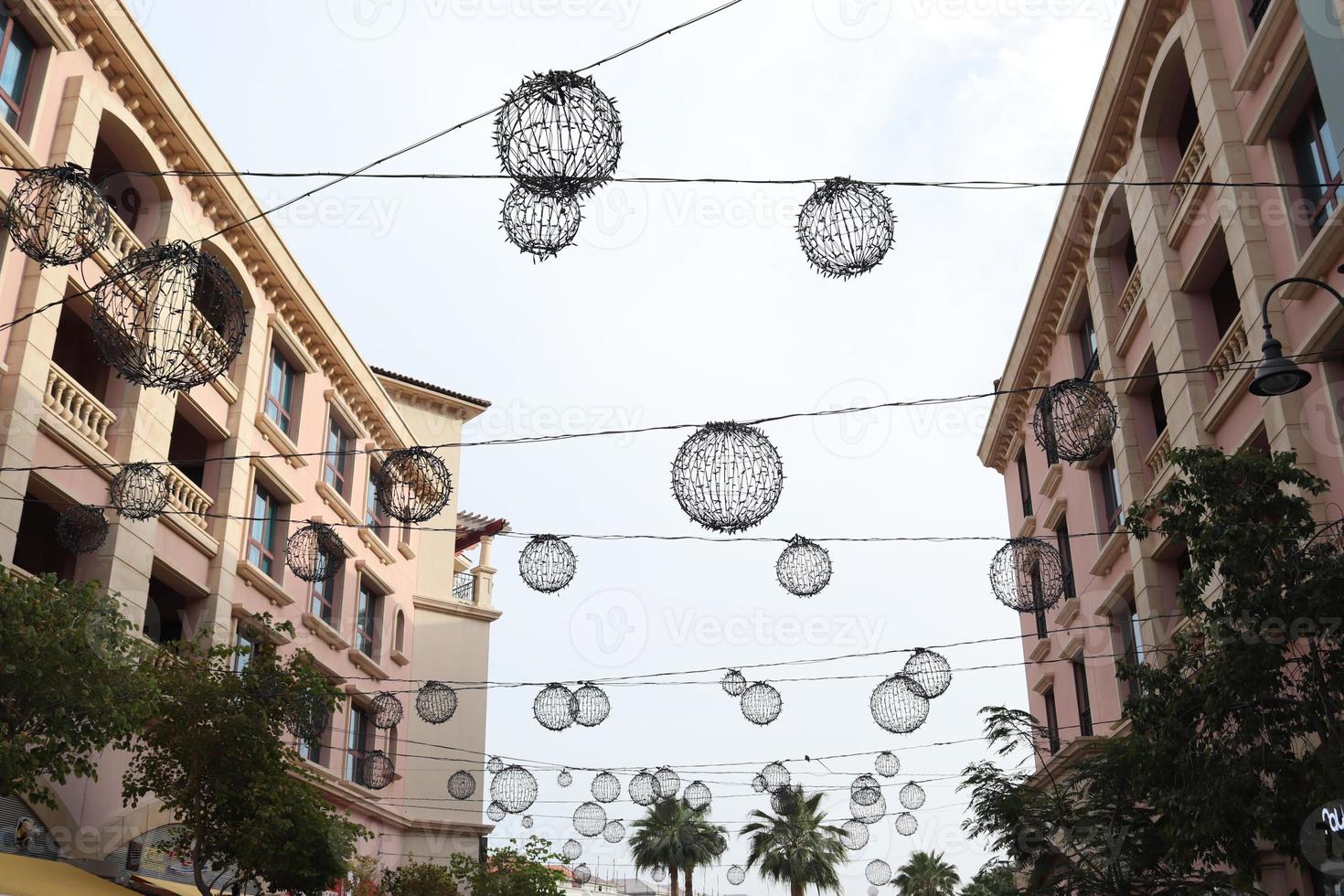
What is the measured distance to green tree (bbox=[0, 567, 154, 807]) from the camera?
433 inches

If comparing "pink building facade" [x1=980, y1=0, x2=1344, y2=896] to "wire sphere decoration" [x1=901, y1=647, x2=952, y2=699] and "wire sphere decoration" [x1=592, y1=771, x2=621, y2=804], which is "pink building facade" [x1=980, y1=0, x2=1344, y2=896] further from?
"wire sphere decoration" [x1=592, y1=771, x2=621, y2=804]

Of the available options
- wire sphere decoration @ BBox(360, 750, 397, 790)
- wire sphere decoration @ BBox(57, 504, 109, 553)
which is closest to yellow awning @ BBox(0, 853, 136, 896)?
wire sphere decoration @ BBox(57, 504, 109, 553)

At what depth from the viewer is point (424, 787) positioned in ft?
101

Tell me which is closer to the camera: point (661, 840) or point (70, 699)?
point (70, 699)

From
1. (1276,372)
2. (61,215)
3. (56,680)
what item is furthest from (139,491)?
(1276,372)

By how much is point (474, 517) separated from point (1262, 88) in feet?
83.5

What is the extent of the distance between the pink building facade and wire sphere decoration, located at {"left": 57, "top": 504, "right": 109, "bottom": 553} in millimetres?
13693

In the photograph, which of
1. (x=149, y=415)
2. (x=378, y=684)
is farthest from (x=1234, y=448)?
(x=378, y=684)

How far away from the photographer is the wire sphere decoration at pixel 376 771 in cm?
2711

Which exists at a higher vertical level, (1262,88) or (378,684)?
(1262,88)

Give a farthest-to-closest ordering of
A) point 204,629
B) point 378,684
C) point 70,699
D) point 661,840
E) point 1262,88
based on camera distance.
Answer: point 661,840, point 378,684, point 204,629, point 1262,88, point 70,699

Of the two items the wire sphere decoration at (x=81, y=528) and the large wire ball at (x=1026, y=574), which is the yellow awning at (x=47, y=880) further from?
the large wire ball at (x=1026, y=574)

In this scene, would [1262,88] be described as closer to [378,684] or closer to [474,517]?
[378,684]

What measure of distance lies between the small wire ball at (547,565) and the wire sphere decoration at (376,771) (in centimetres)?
1311
